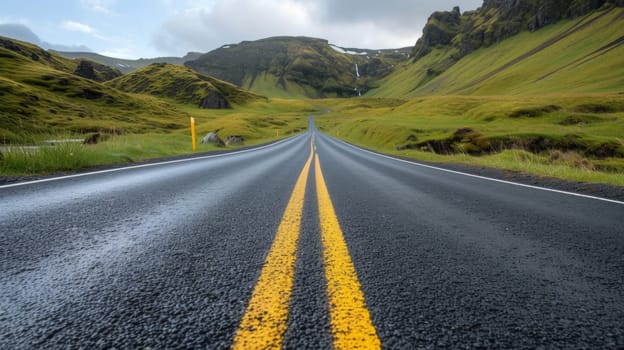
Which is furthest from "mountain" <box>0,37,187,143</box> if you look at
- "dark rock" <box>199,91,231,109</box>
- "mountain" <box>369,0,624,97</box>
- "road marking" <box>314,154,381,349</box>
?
"mountain" <box>369,0,624,97</box>

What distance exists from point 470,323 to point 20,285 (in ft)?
6.41

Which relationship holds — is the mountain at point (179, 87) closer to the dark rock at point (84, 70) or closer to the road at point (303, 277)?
the dark rock at point (84, 70)

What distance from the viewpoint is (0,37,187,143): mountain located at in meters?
36.5

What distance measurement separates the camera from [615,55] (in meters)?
60.1

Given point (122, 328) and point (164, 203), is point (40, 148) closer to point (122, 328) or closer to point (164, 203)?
point (164, 203)

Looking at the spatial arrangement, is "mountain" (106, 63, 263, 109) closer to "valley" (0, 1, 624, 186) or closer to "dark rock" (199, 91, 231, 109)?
"dark rock" (199, 91, 231, 109)

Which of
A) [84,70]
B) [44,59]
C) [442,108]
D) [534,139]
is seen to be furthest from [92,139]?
[44,59]

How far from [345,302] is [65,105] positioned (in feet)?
212

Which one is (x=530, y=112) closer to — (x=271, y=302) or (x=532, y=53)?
(x=271, y=302)

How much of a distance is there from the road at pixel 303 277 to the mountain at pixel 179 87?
11147 cm

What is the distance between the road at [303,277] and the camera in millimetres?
1000

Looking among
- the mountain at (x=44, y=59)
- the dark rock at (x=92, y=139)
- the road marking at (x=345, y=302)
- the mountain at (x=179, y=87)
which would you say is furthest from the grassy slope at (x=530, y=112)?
the mountain at (x=44, y=59)

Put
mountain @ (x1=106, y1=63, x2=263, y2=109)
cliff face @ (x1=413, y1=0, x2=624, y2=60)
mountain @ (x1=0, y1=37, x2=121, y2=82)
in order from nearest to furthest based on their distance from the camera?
mountain @ (x1=0, y1=37, x2=121, y2=82), mountain @ (x1=106, y1=63, x2=263, y2=109), cliff face @ (x1=413, y1=0, x2=624, y2=60)

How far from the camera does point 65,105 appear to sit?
48.4 m
